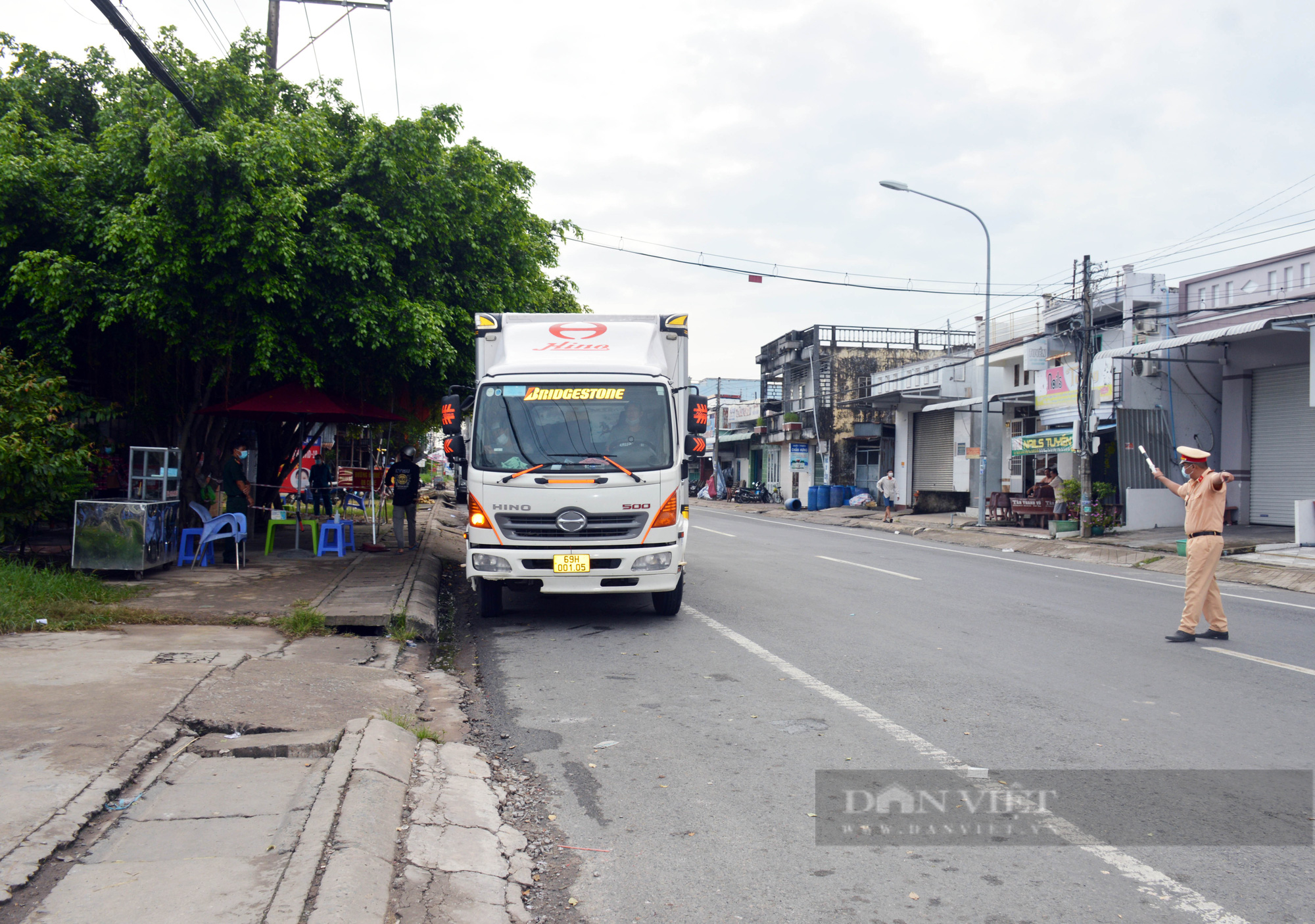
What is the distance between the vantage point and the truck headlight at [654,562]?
8.98m

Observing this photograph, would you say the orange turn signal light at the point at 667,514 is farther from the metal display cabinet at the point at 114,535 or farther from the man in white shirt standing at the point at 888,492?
the man in white shirt standing at the point at 888,492

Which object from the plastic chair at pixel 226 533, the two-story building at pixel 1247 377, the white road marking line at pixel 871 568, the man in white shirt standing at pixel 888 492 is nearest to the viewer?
the plastic chair at pixel 226 533

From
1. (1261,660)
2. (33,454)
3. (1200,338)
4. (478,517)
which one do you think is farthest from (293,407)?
(1200,338)

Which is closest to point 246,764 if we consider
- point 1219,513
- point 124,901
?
point 124,901

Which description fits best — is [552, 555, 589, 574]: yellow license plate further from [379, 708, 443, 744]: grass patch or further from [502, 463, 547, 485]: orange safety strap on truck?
[379, 708, 443, 744]: grass patch

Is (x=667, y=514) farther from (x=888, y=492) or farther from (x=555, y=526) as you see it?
(x=888, y=492)

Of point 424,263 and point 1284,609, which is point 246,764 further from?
point 1284,609

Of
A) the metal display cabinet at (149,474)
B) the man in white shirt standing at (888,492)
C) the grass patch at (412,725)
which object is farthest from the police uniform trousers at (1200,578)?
the man in white shirt standing at (888,492)

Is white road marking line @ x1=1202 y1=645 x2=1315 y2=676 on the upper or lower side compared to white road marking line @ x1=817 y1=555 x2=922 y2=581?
upper

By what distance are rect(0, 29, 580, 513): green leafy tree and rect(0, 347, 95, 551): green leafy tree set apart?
1.16 m

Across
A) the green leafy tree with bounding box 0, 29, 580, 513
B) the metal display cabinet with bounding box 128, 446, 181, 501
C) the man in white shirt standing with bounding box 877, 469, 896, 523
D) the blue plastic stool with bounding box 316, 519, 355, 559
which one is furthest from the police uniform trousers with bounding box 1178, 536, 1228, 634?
the man in white shirt standing with bounding box 877, 469, 896, 523

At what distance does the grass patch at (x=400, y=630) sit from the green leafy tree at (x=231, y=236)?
436cm

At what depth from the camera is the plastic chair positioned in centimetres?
1226

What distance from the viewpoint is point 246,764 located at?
192 inches
